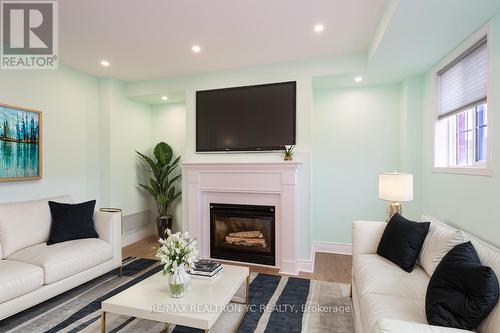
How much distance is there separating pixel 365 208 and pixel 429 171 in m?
1.02

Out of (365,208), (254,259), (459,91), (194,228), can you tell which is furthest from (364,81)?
(194,228)

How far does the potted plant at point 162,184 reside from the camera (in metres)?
4.53

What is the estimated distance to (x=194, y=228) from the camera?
3867 millimetres

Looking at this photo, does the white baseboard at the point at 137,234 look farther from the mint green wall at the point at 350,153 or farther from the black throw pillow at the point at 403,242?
the black throw pillow at the point at 403,242

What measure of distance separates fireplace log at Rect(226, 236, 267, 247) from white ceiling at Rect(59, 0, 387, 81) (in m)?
2.43

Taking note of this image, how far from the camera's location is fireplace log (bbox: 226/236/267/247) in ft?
12.1

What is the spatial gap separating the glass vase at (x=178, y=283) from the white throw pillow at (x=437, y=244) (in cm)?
175

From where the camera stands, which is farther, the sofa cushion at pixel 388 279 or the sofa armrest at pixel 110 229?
the sofa armrest at pixel 110 229

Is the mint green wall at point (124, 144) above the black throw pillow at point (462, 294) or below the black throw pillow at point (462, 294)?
above

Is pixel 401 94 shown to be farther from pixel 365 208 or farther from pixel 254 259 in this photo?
pixel 254 259

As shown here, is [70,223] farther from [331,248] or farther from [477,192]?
[477,192]

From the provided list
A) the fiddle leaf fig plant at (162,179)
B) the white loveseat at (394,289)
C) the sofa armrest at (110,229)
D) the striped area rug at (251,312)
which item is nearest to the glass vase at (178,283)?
the striped area rug at (251,312)

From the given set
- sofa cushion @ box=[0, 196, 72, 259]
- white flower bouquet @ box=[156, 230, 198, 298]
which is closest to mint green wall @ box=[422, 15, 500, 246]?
white flower bouquet @ box=[156, 230, 198, 298]

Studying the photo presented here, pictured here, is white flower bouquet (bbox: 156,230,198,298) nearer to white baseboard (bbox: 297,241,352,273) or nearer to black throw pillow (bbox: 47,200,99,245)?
black throw pillow (bbox: 47,200,99,245)
